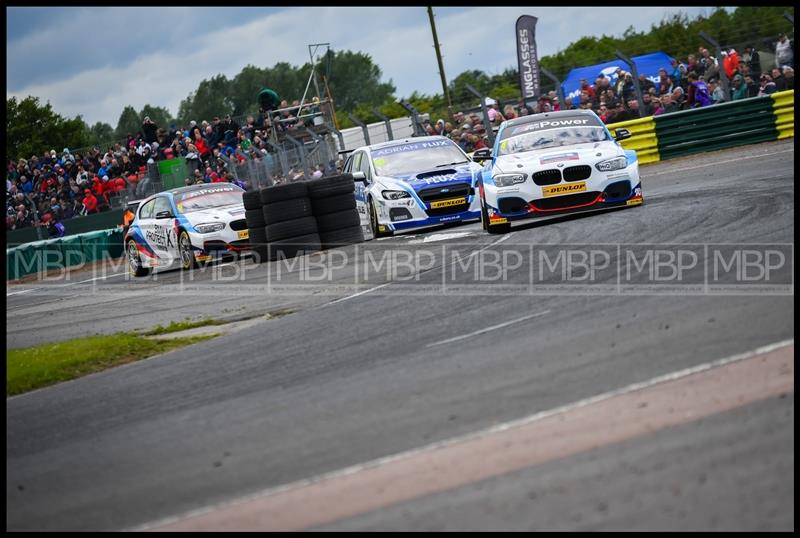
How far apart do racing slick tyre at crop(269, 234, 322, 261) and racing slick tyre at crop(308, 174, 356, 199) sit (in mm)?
658

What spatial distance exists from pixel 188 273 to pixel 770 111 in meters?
13.0

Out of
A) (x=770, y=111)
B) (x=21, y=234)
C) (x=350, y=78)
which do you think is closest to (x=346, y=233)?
(x=770, y=111)

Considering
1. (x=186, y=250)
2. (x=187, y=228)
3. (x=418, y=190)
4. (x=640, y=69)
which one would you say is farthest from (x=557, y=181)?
(x=640, y=69)

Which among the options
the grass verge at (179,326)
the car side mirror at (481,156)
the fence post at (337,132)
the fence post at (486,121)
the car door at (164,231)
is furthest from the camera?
the fence post at (337,132)

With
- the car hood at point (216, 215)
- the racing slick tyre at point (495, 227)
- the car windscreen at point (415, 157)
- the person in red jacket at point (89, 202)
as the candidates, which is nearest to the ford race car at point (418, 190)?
the car windscreen at point (415, 157)

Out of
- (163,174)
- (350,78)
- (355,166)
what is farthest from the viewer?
(350,78)

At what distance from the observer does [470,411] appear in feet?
19.9

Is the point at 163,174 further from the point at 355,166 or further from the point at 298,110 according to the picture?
the point at 355,166

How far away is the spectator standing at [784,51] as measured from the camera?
22.6 metres

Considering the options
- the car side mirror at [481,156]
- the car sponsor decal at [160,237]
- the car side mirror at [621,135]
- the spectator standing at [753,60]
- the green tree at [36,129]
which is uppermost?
the green tree at [36,129]

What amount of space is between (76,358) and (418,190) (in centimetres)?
847

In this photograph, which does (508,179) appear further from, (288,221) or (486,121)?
(486,121)

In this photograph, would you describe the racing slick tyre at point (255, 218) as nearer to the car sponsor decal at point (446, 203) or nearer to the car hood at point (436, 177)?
the car hood at point (436, 177)

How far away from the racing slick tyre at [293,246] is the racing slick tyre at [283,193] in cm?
64
